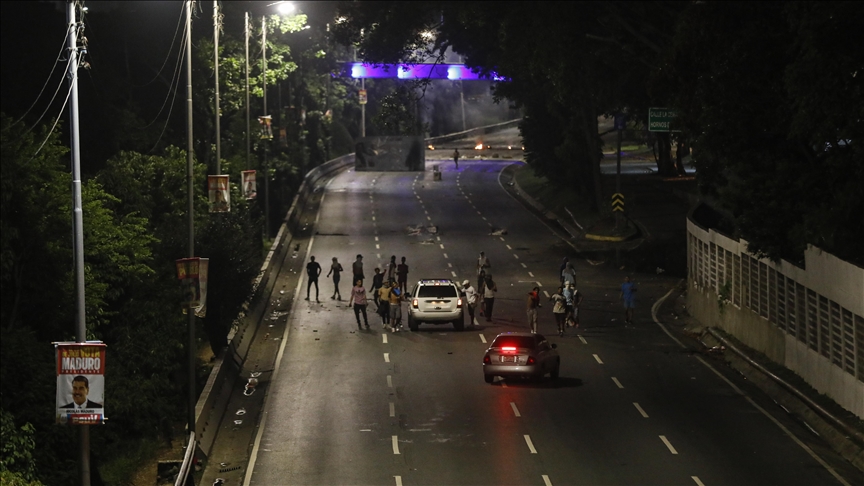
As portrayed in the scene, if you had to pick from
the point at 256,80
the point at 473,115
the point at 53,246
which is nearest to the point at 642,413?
the point at 53,246

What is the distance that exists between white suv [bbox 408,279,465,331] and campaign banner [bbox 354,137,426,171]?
4815cm

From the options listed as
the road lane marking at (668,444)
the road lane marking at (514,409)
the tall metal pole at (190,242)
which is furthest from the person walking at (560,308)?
the tall metal pole at (190,242)

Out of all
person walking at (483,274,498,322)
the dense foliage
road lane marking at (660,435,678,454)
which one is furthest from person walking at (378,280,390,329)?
road lane marking at (660,435,678,454)

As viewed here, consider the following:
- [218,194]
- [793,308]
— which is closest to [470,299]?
[218,194]

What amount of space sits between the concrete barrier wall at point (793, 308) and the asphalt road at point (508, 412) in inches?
69.2

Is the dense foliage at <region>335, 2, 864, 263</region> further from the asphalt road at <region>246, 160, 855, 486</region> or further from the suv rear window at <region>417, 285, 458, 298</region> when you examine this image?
the suv rear window at <region>417, 285, 458, 298</region>

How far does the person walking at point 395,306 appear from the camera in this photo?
37.9 metres

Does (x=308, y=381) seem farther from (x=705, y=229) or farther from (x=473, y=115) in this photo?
(x=473, y=115)

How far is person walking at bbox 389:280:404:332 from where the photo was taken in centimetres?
3791

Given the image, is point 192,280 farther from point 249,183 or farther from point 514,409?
point 249,183

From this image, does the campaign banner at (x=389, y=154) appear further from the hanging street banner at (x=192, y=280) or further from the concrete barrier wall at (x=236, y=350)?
the hanging street banner at (x=192, y=280)

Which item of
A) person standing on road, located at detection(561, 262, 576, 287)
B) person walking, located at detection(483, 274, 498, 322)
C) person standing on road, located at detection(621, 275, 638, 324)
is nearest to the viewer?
person standing on road, located at detection(621, 275, 638, 324)

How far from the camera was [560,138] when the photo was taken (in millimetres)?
72125

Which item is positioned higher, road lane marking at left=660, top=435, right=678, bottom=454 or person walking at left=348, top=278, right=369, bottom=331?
person walking at left=348, top=278, right=369, bottom=331
